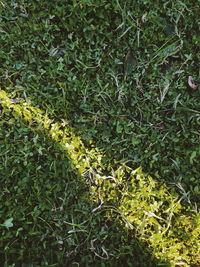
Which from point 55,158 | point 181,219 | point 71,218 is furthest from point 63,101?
point 181,219

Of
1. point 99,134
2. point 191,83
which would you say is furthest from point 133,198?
point 191,83

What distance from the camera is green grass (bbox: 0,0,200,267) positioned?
7.97 feet

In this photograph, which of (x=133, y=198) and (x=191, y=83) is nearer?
(x=133, y=198)

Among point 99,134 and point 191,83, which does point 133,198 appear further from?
point 191,83

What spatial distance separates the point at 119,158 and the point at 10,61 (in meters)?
1.49

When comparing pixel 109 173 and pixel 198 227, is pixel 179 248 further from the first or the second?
pixel 109 173

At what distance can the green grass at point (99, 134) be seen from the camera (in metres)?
2.43

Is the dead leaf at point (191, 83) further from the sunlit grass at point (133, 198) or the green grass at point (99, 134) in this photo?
the sunlit grass at point (133, 198)

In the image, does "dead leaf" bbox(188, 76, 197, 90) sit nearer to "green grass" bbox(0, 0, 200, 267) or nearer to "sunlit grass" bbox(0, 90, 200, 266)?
"green grass" bbox(0, 0, 200, 267)

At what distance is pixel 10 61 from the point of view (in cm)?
276

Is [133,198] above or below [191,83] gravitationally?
below

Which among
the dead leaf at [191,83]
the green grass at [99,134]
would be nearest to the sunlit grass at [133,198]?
the green grass at [99,134]

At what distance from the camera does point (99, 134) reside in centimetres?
266

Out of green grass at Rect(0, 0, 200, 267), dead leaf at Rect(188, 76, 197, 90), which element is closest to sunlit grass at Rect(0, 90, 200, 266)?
green grass at Rect(0, 0, 200, 267)
